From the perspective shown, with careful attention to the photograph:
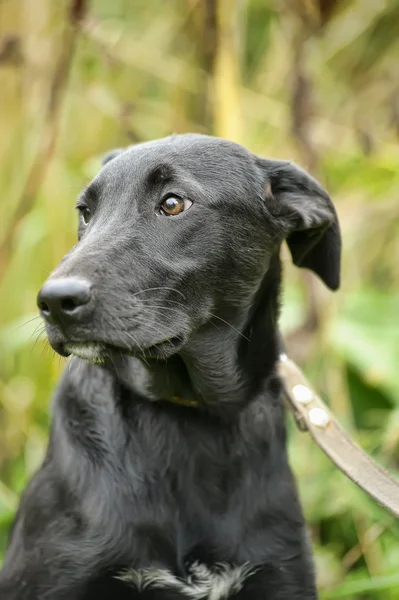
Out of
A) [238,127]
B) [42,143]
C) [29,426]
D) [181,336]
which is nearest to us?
[181,336]

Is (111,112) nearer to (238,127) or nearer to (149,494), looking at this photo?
(238,127)

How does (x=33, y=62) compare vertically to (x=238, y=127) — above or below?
above

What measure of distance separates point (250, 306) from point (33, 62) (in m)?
2.07

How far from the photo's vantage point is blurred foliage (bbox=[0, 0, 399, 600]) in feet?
12.0

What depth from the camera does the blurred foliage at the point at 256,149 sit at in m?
3.65

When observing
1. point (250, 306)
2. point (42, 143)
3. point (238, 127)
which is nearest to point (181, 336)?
point (250, 306)

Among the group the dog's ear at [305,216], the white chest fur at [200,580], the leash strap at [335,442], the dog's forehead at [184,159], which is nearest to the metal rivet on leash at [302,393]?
the leash strap at [335,442]

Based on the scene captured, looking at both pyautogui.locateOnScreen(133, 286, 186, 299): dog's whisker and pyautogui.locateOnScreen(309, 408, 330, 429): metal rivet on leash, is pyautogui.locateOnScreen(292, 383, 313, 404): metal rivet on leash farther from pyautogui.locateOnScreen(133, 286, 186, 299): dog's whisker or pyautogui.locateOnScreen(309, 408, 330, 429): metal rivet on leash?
pyautogui.locateOnScreen(133, 286, 186, 299): dog's whisker

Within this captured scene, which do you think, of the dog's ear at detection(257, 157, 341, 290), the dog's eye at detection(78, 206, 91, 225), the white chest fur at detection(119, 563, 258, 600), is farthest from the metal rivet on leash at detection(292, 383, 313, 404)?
the dog's eye at detection(78, 206, 91, 225)

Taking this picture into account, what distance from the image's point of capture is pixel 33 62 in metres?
→ 3.97

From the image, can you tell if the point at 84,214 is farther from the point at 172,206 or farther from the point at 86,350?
the point at 86,350

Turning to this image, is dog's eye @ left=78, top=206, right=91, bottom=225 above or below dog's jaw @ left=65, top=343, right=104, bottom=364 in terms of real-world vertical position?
above

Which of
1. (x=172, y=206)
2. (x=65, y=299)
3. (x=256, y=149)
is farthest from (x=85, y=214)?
(x=256, y=149)

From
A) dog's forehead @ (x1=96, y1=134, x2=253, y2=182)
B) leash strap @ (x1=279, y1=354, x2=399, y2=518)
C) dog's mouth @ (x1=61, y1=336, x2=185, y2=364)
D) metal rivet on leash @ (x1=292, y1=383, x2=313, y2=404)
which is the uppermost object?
dog's forehead @ (x1=96, y1=134, x2=253, y2=182)
